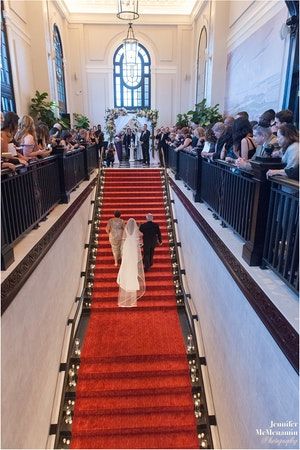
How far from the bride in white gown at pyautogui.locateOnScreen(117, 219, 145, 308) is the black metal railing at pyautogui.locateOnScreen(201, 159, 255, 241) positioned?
199cm

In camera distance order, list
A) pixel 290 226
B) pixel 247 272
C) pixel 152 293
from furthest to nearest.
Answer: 1. pixel 152 293
2. pixel 247 272
3. pixel 290 226

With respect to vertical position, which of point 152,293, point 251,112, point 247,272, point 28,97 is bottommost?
point 152,293

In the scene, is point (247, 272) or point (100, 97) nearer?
→ point (247, 272)

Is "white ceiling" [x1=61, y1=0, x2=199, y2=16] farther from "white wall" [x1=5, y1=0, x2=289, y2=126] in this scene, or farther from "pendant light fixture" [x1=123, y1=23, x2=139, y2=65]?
"pendant light fixture" [x1=123, y1=23, x2=139, y2=65]

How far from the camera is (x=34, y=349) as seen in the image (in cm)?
328

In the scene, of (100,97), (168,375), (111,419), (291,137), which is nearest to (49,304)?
(111,419)

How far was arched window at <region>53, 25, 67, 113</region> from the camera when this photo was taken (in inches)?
517

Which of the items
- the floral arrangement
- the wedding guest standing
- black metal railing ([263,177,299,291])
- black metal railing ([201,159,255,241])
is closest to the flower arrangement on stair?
the floral arrangement

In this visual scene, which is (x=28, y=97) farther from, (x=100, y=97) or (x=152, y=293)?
(x=152, y=293)

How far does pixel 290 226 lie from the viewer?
7.82ft

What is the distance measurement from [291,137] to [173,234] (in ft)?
16.6

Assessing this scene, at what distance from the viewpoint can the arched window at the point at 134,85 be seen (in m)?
15.8

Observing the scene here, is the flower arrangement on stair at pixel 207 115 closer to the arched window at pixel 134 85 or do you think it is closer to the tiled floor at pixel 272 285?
the arched window at pixel 134 85

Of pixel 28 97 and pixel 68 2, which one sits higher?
pixel 68 2
